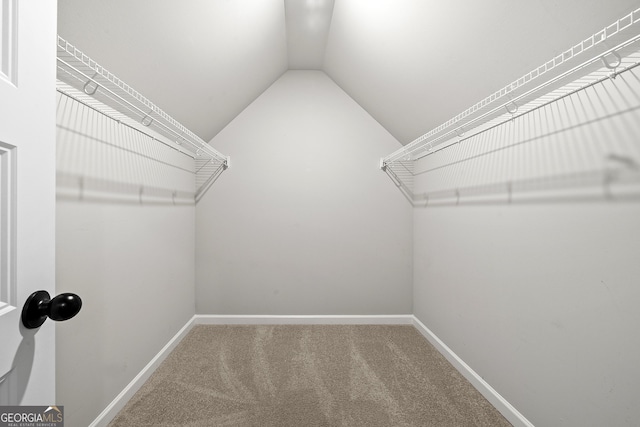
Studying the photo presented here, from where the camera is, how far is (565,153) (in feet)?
3.74

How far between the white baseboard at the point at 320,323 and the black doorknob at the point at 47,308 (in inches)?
46.7

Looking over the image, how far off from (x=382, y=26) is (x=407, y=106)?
588 millimetres

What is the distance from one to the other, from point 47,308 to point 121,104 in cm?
96

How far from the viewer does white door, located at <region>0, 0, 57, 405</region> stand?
0.48m

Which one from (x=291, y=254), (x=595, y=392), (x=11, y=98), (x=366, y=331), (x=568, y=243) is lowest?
(x=366, y=331)

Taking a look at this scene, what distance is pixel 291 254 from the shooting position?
104 inches

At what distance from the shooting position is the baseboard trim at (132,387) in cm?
137

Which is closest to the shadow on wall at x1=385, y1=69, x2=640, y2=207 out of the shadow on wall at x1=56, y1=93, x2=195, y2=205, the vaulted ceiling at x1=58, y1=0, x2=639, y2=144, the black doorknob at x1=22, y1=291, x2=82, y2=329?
the vaulted ceiling at x1=58, y1=0, x2=639, y2=144

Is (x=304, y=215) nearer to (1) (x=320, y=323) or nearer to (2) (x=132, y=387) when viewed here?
(1) (x=320, y=323)

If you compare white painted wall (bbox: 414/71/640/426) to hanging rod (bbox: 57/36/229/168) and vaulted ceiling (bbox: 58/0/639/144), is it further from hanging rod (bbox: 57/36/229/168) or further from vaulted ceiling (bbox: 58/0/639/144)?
hanging rod (bbox: 57/36/229/168)

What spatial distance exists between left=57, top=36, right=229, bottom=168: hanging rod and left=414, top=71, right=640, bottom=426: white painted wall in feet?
5.38

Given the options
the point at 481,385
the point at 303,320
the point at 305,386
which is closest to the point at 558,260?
the point at 481,385

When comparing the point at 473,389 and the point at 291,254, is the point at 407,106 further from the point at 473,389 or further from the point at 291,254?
the point at 473,389

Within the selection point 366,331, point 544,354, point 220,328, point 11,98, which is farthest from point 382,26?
point 220,328
